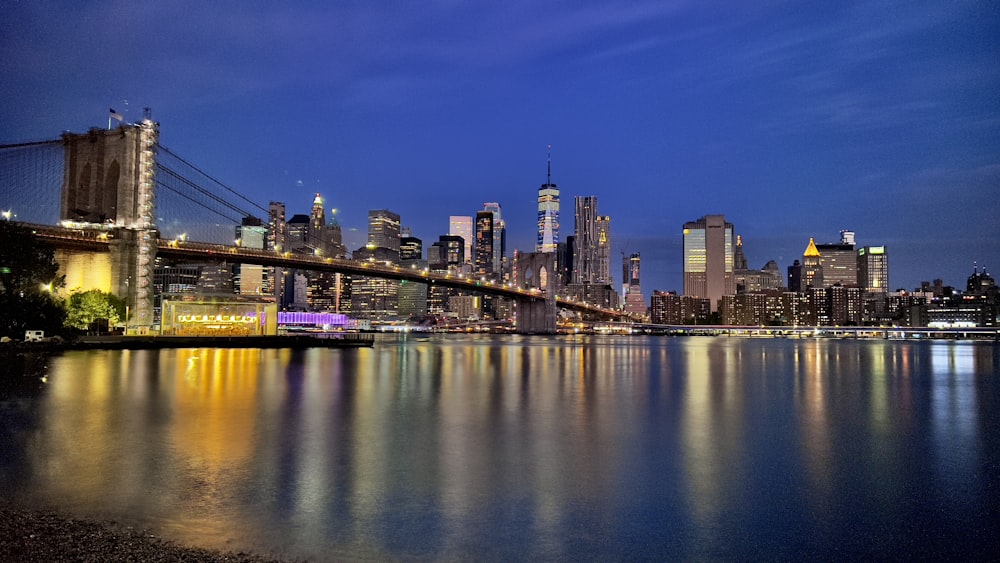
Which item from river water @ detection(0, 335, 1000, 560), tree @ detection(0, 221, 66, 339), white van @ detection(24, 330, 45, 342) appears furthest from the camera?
white van @ detection(24, 330, 45, 342)

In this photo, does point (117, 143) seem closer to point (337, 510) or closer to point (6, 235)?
point (6, 235)

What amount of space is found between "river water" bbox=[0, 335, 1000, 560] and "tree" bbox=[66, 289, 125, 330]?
2586cm

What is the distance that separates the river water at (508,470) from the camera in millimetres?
7480

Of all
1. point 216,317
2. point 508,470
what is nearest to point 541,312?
point 216,317

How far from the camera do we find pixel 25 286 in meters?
39.2

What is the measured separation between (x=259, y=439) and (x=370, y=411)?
4746mm

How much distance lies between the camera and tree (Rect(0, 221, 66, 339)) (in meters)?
36.6

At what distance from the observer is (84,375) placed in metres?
24.9

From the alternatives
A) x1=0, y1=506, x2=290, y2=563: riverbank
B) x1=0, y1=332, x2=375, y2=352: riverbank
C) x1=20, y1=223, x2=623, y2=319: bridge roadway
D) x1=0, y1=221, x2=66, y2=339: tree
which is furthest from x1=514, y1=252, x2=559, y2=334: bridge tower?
x1=0, y1=506, x2=290, y2=563: riverbank

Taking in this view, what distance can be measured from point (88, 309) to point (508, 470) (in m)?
43.6

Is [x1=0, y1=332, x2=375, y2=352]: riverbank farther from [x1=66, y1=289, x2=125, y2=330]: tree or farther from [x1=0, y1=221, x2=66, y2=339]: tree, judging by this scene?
[x1=66, y1=289, x2=125, y2=330]: tree

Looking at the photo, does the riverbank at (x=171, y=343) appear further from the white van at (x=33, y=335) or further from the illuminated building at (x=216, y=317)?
the illuminated building at (x=216, y=317)

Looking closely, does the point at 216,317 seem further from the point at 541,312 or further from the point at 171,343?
the point at 541,312

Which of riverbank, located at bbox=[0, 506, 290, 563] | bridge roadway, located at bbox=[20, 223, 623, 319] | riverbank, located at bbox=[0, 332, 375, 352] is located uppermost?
bridge roadway, located at bbox=[20, 223, 623, 319]
